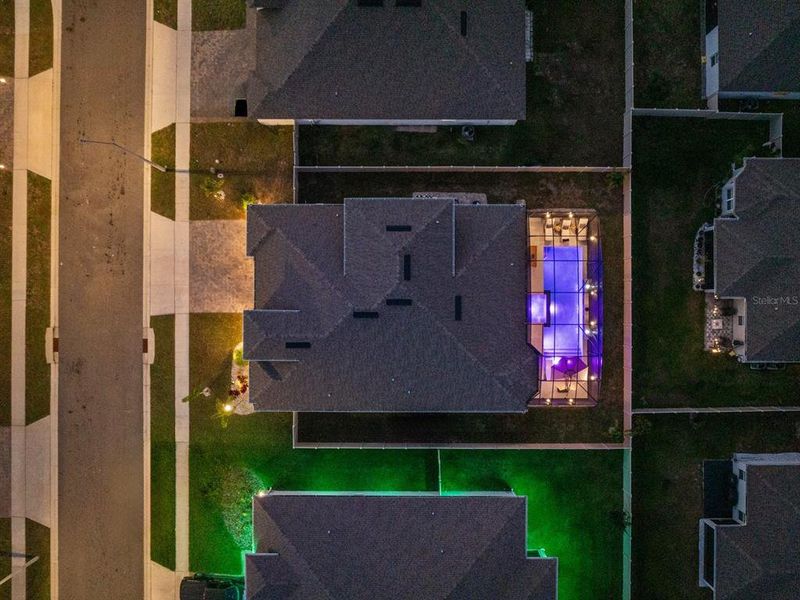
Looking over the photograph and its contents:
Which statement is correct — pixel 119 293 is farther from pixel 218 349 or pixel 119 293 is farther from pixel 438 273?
pixel 438 273

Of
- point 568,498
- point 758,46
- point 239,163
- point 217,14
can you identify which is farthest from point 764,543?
point 217,14

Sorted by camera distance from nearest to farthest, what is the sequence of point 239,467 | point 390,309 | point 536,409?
point 390,309 < point 536,409 < point 239,467

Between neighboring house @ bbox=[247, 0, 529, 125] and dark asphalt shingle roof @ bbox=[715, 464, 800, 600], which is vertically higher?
neighboring house @ bbox=[247, 0, 529, 125]

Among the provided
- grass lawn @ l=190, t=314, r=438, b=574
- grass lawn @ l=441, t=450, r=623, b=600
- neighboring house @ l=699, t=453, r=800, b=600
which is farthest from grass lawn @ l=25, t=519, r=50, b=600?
neighboring house @ l=699, t=453, r=800, b=600

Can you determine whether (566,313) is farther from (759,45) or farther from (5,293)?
(5,293)

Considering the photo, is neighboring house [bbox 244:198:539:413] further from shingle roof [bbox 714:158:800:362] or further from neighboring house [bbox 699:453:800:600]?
neighboring house [bbox 699:453:800:600]

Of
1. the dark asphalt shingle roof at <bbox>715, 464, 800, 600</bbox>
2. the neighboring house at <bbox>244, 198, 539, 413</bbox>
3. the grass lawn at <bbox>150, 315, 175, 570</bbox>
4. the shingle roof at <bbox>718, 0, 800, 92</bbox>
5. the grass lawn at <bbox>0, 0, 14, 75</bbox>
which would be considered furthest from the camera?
the grass lawn at <bbox>0, 0, 14, 75</bbox>

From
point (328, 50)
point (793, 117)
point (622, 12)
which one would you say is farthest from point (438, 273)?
point (793, 117)
